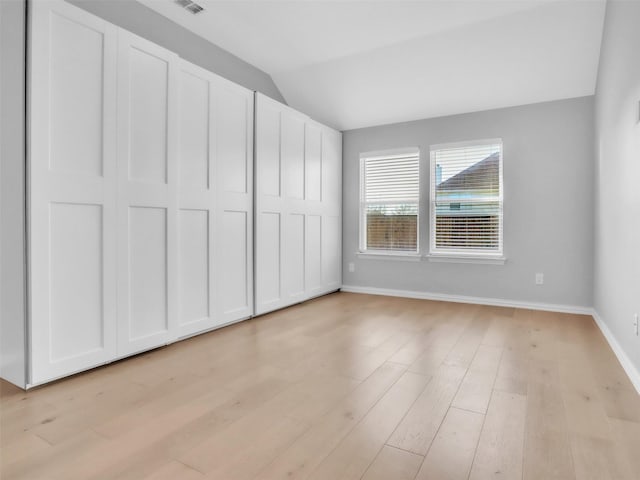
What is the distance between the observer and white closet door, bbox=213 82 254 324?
3.24 metres

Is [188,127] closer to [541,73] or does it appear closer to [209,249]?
[209,249]

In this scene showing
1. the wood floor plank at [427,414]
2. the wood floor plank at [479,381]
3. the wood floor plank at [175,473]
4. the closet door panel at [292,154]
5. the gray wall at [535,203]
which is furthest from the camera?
the closet door panel at [292,154]

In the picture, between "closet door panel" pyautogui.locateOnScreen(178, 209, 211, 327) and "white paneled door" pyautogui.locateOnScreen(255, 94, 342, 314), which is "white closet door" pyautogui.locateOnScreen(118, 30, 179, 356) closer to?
"closet door panel" pyautogui.locateOnScreen(178, 209, 211, 327)

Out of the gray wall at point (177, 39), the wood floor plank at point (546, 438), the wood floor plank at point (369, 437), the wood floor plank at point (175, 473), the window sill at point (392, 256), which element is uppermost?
the gray wall at point (177, 39)

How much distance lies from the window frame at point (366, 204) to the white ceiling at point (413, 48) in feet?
1.63

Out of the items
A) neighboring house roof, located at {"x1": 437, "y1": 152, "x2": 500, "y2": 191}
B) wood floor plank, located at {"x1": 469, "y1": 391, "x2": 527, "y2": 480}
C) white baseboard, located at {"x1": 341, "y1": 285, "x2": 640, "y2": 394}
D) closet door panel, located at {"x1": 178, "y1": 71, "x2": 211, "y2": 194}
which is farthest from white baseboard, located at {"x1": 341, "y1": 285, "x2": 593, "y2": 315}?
closet door panel, located at {"x1": 178, "y1": 71, "x2": 211, "y2": 194}

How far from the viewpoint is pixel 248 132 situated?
353 centimetres

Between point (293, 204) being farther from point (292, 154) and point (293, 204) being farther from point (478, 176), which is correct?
point (478, 176)

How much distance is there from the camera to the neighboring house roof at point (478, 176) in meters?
4.32

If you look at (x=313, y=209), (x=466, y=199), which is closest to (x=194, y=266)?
(x=313, y=209)

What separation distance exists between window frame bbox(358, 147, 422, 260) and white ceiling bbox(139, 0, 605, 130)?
50 centimetres

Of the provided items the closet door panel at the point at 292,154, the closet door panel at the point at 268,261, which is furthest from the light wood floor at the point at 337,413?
the closet door panel at the point at 292,154

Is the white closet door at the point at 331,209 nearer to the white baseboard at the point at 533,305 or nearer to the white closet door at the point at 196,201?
the white baseboard at the point at 533,305

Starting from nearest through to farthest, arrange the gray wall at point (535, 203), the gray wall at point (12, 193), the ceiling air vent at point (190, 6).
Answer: the gray wall at point (12, 193), the ceiling air vent at point (190, 6), the gray wall at point (535, 203)
